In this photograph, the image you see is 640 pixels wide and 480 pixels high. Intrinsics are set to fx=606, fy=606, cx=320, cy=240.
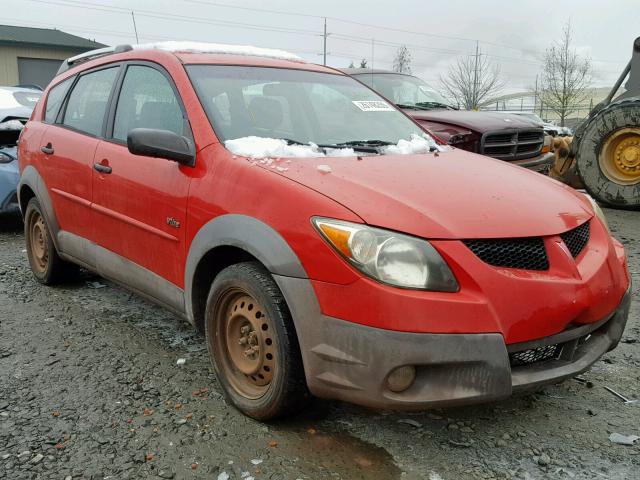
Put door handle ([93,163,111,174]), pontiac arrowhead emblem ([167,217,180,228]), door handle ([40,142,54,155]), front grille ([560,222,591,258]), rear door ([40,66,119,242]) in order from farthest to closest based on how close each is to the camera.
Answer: door handle ([40,142,54,155])
rear door ([40,66,119,242])
door handle ([93,163,111,174])
pontiac arrowhead emblem ([167,217,180,228])
front grille ([560,222,591,258])

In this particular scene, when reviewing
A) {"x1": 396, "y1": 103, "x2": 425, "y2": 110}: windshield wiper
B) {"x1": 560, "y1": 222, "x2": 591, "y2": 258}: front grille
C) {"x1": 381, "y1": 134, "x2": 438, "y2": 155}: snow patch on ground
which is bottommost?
{"x1": 560, "y1": 222, "x2": 591, "y2": 258}: front grille

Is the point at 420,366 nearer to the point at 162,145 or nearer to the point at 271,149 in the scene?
the point at 271,149

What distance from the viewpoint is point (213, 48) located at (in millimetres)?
3809

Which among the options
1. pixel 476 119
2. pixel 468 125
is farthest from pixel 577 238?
pixel 476 119

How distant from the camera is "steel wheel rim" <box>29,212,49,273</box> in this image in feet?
15.7

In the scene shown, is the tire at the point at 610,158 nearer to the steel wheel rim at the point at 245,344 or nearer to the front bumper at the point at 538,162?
the front bumper at the point at 538,162

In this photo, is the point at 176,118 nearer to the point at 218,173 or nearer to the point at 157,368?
the point at 218,173

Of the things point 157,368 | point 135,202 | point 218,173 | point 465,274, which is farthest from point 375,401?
point 135,202

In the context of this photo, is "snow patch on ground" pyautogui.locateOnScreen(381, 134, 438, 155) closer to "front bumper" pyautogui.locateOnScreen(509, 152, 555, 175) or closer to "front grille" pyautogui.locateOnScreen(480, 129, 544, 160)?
"front grille" pyautogui.locateOnScreen(480, 129, 544, 160)

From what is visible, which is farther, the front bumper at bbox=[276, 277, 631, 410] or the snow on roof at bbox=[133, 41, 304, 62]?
the snow on roof at bbox=[133, 41, 304, 62]

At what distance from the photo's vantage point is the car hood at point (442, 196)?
236 cm

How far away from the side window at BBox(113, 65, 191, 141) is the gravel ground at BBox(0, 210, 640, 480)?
4.37ft

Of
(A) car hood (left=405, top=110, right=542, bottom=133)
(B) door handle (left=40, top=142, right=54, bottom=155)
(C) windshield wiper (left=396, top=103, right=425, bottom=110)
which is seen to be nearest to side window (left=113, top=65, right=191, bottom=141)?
(B) door handle (left=40, top=142, right=54, bottom=155)

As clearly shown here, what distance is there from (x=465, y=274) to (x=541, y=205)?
2.19 ft
